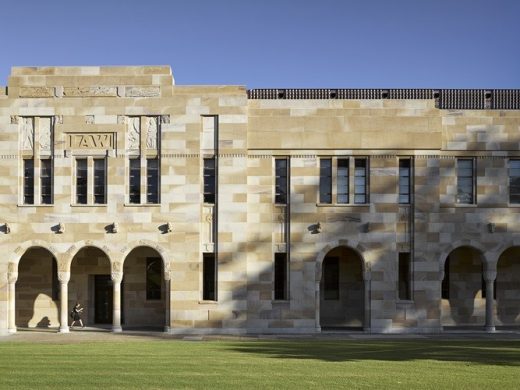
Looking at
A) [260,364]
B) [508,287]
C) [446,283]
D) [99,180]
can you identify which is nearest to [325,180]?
[446,283]

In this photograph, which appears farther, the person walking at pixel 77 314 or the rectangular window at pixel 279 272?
the person walking at pixel 77 314

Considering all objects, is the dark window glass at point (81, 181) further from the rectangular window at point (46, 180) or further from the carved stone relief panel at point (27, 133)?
the carved stone relief panel at point (27, 133)

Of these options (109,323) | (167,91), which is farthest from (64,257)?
(167,91)

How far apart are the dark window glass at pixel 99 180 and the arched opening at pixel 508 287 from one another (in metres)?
21.3

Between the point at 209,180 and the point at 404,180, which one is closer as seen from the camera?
the point at 209,180

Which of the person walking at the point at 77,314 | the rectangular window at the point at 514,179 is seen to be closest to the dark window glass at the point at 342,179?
the rectangular window at the point at 514,179

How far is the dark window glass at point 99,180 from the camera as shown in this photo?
3219cm

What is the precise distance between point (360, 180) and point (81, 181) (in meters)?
14.1

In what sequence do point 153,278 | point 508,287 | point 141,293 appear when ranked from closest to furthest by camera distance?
point 141,293
point 153,278
point 508,287

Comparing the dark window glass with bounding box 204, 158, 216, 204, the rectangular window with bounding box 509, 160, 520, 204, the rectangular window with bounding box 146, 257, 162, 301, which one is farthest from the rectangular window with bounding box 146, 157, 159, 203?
the rectangular window with bounding box 509, 160, 520, 204

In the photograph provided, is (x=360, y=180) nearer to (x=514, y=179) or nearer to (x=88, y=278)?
(x=514, y=179)

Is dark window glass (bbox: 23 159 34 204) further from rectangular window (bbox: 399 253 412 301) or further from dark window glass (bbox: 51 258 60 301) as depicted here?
rectangular window (bbox: 399 253 412 301)

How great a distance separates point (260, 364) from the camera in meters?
20.9

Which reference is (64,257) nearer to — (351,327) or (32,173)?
(32,173)
